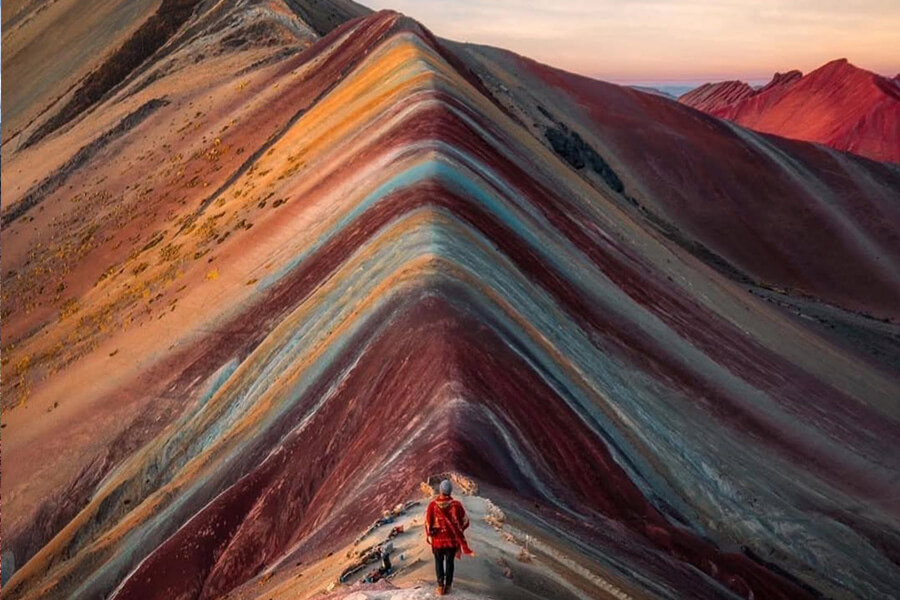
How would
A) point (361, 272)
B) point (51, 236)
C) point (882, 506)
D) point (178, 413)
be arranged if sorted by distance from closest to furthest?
1. point (361, 272)
2. point (178, 413)
3. point (882, 506)
4. point (51, 236)

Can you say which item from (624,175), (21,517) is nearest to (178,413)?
(21,517)

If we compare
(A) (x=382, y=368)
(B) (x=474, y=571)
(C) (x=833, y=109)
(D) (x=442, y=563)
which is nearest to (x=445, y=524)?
(D) (x=442, y=563)

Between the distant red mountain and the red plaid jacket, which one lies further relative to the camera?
the distant red mountain

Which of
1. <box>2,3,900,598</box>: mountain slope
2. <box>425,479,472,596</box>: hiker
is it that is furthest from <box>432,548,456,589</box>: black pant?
<box>2,3,900,598</box>: mountain slope

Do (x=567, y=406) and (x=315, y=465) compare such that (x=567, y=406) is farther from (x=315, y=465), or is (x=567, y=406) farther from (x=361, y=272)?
(x=361, y=272)

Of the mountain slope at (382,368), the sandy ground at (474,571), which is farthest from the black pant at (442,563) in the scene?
the mountain slope at (382,368)

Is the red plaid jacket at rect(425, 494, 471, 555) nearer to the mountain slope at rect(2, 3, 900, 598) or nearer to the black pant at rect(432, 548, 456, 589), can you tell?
the black pant at rect(432, 548, 456, 589)

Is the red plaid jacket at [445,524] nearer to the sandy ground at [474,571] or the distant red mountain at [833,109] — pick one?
the sandy ground at [474,571]
